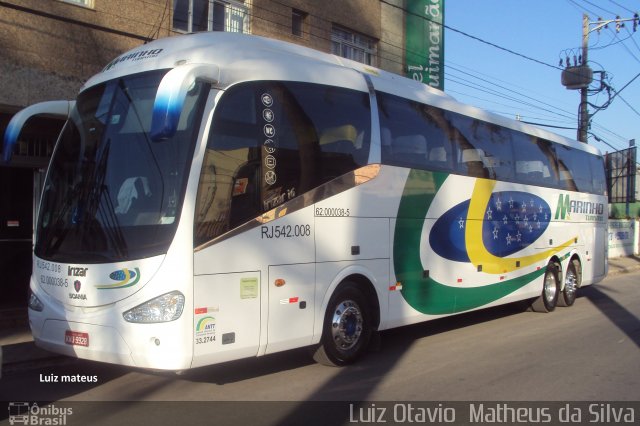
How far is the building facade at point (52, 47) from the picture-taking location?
1051cm

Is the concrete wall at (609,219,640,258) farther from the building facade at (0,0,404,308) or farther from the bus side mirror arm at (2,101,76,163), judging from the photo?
the bus side mirror arm at (2,101,76,163)

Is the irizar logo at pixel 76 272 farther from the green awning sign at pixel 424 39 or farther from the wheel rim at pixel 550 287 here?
the green awning sign at pixel 424 39

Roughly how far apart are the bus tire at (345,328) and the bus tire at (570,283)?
303 inches

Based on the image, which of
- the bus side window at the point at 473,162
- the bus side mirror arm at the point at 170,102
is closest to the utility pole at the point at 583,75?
the bus side window at the point at 473,162

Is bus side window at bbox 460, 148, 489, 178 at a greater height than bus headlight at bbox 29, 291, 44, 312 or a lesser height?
greater

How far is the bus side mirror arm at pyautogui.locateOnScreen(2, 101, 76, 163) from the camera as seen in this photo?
23.9 feet

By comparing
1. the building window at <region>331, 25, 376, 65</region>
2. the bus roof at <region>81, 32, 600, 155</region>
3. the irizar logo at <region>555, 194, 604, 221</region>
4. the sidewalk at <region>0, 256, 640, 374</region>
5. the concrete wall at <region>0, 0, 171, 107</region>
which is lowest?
the sidewalk at <region>0, 256, 640, 374</region>

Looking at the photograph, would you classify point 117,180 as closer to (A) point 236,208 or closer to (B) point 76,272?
(B) point 76,272

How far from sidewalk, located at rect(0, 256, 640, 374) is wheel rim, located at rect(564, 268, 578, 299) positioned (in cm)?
1088

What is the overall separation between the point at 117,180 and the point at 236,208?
1247mm

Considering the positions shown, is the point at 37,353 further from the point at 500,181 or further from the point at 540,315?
the point at 540,315

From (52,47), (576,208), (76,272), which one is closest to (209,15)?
(52,47)

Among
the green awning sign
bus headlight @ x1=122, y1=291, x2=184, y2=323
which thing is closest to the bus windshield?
bus headlight @ x1=122, y1=291, x2=184, y2=323

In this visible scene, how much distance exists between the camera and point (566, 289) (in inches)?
566
